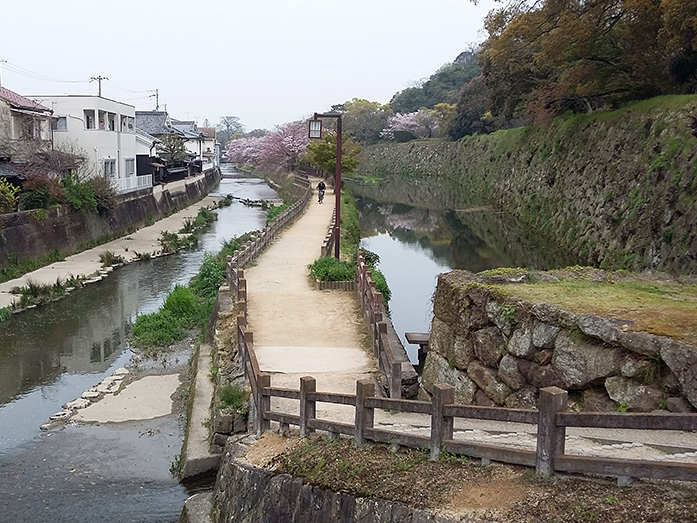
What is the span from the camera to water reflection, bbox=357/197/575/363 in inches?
862

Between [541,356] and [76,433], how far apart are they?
9128 mm

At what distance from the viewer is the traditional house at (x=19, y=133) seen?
2900 cm

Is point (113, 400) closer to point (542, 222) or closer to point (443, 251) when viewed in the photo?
point (443, 251)

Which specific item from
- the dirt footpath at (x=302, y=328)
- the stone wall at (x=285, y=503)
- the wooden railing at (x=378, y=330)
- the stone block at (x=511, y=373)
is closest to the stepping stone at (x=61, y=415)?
the dirt footpath at (x=302, y=328)

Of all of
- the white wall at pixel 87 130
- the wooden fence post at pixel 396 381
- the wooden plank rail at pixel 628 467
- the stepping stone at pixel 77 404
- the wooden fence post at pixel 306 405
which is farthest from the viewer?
the white wall at pixel 87 130

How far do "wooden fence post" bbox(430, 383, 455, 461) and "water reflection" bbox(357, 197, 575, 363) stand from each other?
31.4 feet

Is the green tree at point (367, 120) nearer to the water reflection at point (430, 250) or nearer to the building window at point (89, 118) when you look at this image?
the water reflection at point (430, 250)

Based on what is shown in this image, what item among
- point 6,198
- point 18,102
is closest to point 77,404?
point 6,198

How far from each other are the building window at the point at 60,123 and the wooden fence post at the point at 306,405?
109ft

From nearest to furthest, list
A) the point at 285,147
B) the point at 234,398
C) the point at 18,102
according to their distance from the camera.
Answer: the point at 234,398, the point at 18,102, the point at 285,147

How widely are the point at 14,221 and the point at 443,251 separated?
1894cm

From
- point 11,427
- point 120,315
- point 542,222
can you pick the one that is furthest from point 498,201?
point 11,427

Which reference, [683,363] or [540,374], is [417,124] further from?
[683,363]

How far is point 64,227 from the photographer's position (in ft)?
96.7
